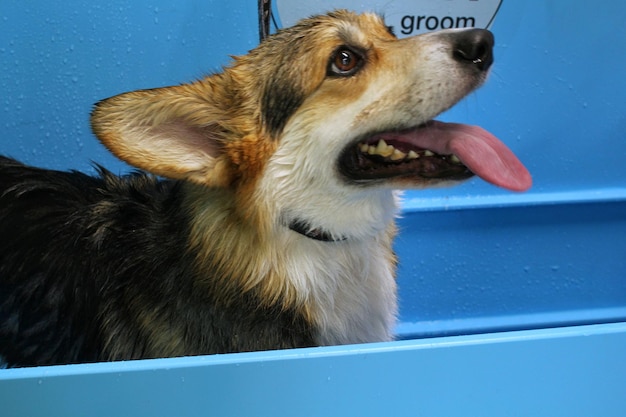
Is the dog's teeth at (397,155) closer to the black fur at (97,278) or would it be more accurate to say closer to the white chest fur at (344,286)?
the white chest fur at (344,286)

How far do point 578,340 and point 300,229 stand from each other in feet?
1.54

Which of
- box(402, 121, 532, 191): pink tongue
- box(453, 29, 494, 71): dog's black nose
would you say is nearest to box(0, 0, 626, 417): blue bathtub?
box(402, 121, 532, 191): pink tongue

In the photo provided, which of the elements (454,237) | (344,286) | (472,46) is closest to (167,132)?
(344,286)

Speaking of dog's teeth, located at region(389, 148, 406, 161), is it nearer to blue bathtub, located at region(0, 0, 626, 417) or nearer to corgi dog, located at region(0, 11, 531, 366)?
corgi dog, located at region(0, 11, 531, 366)

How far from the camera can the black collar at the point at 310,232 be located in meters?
1.04

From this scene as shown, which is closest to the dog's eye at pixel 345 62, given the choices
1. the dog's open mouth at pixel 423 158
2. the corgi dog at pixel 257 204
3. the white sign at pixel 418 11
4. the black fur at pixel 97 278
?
the corgi dog at pixel 257 204

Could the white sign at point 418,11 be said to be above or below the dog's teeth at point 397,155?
above

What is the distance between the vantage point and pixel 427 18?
1.66m

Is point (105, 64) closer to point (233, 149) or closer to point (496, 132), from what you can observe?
point (233, 149)

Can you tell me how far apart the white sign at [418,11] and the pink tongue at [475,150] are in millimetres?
677

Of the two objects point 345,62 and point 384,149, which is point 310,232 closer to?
point 384,149

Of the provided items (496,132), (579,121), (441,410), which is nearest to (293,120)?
(441,410)

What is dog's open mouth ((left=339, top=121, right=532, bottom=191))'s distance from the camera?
1.01 m

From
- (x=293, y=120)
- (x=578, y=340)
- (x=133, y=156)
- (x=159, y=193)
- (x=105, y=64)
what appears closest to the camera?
(x=578, y=340)
